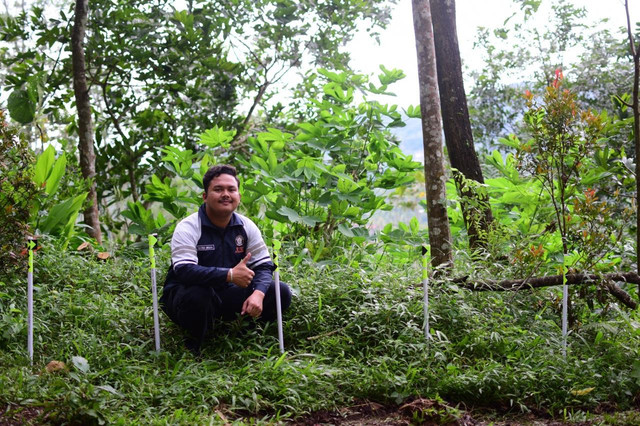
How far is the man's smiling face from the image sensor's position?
3990 mm

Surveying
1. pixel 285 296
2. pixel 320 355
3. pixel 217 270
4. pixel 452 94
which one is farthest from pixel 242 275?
pixel 452 94

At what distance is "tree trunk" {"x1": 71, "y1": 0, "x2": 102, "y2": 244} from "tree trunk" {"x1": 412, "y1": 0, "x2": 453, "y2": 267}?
10.4 feet

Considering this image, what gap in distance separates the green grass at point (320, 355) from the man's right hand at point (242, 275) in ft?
1.25

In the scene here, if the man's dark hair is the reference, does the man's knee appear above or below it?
below

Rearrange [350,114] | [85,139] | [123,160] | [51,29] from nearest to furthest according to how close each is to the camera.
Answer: [350,114] → [85,139] → [51,29] → [123,160]

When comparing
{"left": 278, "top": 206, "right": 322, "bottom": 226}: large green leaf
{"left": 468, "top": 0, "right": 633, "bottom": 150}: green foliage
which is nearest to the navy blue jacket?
{"left": 278, "top": 206, "right": 322, "bottom": 226}: large green leaf

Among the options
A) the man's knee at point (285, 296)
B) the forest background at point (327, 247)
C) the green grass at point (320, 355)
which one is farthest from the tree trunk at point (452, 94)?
the man's knee at point (285, 296)

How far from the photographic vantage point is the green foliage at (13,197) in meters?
4.50

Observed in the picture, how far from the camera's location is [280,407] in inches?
130

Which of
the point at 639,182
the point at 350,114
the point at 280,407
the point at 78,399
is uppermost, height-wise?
the point at 350,114

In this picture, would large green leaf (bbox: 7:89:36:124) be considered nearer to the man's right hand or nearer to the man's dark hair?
the man's dark hair

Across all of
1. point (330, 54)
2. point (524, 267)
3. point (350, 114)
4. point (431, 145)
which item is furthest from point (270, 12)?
point (524, 267)

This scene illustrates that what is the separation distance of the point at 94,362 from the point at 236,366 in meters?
0.76

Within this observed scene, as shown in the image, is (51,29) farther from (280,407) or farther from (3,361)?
(280,407)
